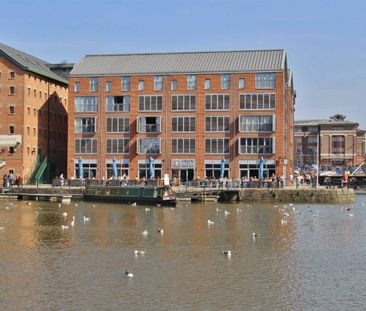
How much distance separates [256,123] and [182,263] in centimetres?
6314

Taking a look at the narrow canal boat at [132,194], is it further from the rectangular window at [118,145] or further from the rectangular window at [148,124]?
the rectangular window at [148,124]

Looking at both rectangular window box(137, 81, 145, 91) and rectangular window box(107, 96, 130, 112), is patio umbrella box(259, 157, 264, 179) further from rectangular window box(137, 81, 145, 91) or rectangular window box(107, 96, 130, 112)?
rectangular window box(107, 96, 130, 112)

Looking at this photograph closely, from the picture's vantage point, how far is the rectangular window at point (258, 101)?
96.5 metres

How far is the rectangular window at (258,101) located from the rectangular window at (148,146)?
12.9 meters

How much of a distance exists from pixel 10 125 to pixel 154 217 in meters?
47.4

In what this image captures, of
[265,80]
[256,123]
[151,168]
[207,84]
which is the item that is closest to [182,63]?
[207,84]

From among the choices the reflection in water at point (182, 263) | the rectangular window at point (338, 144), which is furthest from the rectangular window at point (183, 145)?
the rectangular window at point (338, 144)

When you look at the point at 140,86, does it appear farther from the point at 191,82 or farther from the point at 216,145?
the point at 216,145

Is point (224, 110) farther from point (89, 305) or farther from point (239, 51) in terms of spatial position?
point (89, 305)

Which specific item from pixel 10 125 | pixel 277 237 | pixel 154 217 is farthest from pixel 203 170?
pixel 277 237

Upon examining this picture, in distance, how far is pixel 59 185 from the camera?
9112 cm

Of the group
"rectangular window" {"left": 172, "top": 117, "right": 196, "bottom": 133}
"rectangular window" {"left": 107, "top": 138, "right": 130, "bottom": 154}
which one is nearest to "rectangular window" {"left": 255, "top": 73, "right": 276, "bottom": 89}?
"rectangular window" {"left": 172, "top": 117, "right": 196, "bottom": 133}

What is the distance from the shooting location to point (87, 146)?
335ft

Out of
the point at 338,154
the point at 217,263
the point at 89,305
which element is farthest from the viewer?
the point at 338,154
